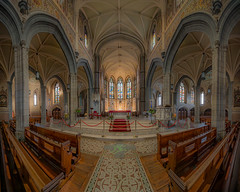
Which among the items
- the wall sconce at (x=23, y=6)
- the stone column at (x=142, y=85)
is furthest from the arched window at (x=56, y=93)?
the wall sconce at (x=23, y=6)

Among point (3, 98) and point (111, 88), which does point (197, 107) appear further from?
point (3, 98)

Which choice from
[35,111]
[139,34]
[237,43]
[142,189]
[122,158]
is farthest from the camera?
[35,111]

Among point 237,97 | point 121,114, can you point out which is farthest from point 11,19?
point 237,97

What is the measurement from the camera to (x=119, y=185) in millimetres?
2701

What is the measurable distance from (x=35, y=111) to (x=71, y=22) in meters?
17.8

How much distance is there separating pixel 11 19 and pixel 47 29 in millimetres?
2293

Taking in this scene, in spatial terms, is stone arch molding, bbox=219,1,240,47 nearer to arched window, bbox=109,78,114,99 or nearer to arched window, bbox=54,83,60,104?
arched window, bbox=54,83,60,104

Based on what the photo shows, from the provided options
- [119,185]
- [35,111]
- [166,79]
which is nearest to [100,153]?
[119,185]

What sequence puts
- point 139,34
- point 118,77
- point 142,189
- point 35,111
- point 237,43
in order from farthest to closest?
1. point 118,77
2. point 35,111
3. point 139,34
4. point 237,43
5. point 142,189

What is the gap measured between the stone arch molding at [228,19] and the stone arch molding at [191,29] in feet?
0.97

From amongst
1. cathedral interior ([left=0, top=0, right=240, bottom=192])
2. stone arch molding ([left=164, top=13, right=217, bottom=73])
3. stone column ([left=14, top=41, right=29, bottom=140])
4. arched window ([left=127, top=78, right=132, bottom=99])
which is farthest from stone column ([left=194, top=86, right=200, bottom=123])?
arched window ([left=127, top=78, right=132, bottom=99])

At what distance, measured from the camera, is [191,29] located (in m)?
7.04

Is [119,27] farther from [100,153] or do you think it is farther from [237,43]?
[100,153]

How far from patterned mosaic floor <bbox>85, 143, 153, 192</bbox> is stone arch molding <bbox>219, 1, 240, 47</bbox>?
22.7ft
